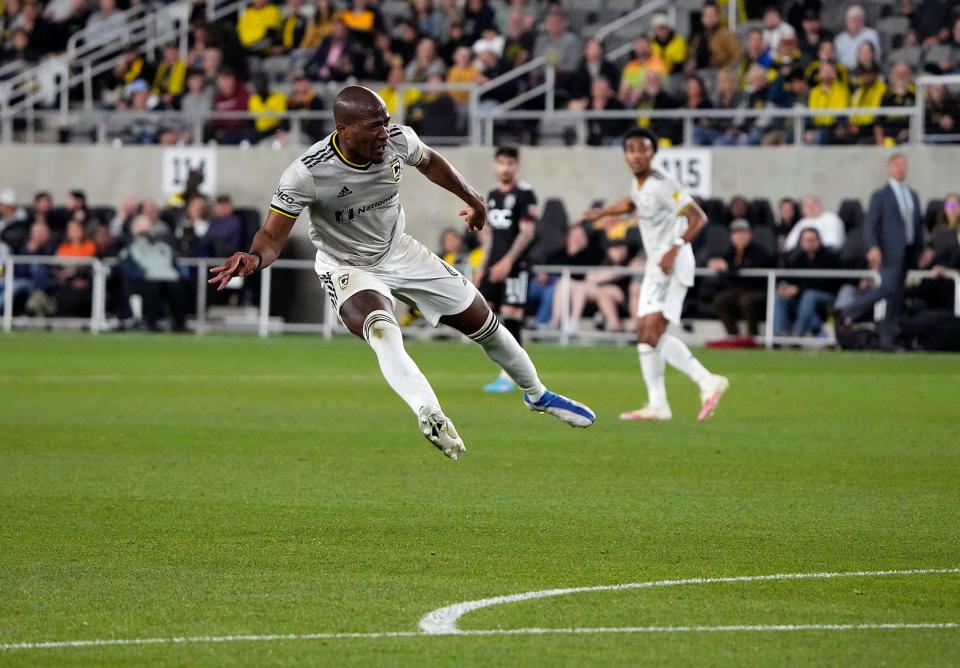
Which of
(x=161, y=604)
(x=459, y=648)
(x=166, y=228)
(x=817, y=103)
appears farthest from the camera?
(x=166, y=228)

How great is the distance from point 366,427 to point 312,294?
1541 cm

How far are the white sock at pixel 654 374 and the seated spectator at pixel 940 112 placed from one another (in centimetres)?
1208

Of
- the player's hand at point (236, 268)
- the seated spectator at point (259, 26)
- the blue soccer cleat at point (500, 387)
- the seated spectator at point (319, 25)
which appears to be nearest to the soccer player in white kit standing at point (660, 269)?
the blue soccer cleat at point (500, 387)

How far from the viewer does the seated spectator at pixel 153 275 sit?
26.6 m

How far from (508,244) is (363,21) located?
47.8 feet

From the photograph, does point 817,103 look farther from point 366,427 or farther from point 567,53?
point 366,427

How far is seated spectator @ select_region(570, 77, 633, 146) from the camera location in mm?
26391

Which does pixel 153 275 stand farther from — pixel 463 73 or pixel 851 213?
pixel 851 213

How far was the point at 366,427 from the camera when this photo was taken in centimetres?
1298

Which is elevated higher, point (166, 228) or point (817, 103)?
point (817, 103)

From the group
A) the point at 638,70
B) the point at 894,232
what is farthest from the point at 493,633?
the point at 638,70

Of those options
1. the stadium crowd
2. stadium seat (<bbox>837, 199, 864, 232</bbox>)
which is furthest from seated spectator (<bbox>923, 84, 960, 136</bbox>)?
stadium seat (<bbox>837, 199, 864, 232</bbox>)

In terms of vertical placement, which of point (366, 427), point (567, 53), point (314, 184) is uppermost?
point (567, 53)

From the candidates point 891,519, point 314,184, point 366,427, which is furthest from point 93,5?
point 891,519
